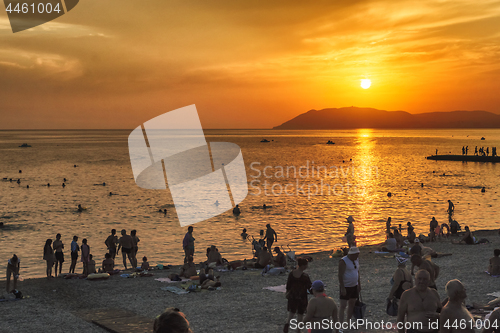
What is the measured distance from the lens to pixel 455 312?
17.1 ft

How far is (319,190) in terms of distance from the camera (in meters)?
53.8

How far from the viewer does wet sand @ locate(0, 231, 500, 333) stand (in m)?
10.1

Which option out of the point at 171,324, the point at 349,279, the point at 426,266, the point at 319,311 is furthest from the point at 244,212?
the point at 171,324

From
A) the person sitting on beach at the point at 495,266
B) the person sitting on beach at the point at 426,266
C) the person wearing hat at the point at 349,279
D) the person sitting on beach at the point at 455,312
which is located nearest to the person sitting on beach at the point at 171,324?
the person sitting on beach at the point at 455,312

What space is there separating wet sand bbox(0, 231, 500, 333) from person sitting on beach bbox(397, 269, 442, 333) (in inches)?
→ 162

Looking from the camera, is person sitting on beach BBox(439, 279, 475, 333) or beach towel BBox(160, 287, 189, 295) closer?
person sitting on beach BBox(439, 279, 475, 333)

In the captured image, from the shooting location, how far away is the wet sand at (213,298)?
33.0 ft

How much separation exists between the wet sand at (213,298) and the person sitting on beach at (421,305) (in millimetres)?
A: 4105

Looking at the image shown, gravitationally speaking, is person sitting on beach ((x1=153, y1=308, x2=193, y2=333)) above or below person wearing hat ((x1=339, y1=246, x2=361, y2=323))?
above

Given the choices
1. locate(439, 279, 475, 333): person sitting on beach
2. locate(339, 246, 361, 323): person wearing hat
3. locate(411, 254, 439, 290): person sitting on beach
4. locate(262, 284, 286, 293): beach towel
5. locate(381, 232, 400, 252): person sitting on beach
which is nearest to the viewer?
locate(439, 279, 475, 333): person sitting on beach

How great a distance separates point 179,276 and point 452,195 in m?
41.1

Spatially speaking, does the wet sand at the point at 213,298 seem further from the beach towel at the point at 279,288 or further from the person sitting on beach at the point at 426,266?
the person sitting on beach at the point at 426,266

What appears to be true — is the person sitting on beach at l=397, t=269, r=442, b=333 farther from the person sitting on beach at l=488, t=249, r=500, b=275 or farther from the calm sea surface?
the calm sea surface

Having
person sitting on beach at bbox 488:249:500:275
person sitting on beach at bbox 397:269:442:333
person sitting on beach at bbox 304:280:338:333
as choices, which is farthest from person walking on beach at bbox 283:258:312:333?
person sitting on beach at bbox 488:249:500:275
